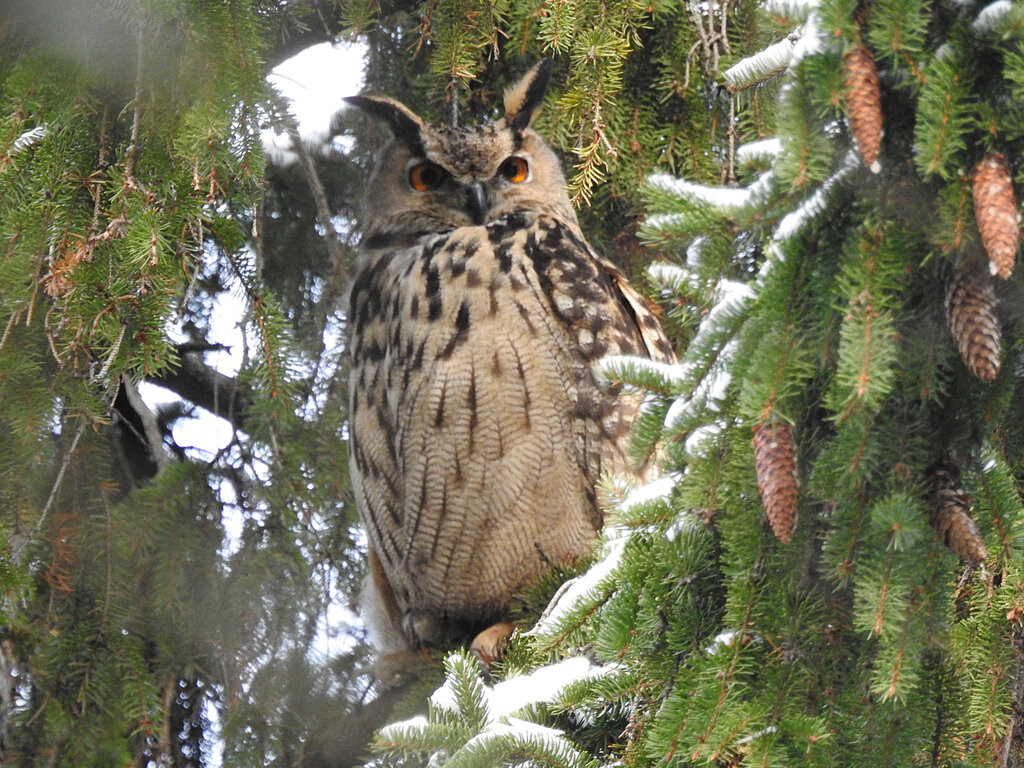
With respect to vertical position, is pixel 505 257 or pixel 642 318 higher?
pixel 505 257

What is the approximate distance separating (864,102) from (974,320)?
0.88ft

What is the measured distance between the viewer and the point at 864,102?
3.94 ft

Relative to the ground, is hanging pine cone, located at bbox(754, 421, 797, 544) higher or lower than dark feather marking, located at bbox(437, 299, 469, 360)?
lower

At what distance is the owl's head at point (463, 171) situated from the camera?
10.3ft

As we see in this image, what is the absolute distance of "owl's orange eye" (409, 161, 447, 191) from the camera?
3236 millimetres

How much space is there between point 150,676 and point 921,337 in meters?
2.14

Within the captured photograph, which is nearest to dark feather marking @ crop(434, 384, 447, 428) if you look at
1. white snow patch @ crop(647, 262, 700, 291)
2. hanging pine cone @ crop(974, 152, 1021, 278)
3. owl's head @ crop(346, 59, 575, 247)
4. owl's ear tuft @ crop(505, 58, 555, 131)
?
owl's head @ crop(346, 59, 575, 247)

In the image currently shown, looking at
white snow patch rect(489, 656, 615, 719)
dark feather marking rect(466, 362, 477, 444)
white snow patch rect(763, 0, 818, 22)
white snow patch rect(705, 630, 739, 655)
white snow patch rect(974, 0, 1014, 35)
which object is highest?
dark feather marking rect(466, 362, 477, 444)

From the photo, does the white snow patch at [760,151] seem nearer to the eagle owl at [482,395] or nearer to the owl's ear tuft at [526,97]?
the eagle owl at [482,395]

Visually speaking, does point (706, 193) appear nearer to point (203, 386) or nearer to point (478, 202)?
point (478, 202)

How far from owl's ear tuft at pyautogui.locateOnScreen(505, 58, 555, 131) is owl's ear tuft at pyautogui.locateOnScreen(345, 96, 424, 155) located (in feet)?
0.87

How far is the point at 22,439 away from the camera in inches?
88.7

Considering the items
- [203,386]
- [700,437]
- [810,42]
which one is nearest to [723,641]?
[700,437]

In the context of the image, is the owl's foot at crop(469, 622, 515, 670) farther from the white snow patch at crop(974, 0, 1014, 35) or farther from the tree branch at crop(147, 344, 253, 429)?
the white snow patch at crop(974, 0, 1014, 35)
